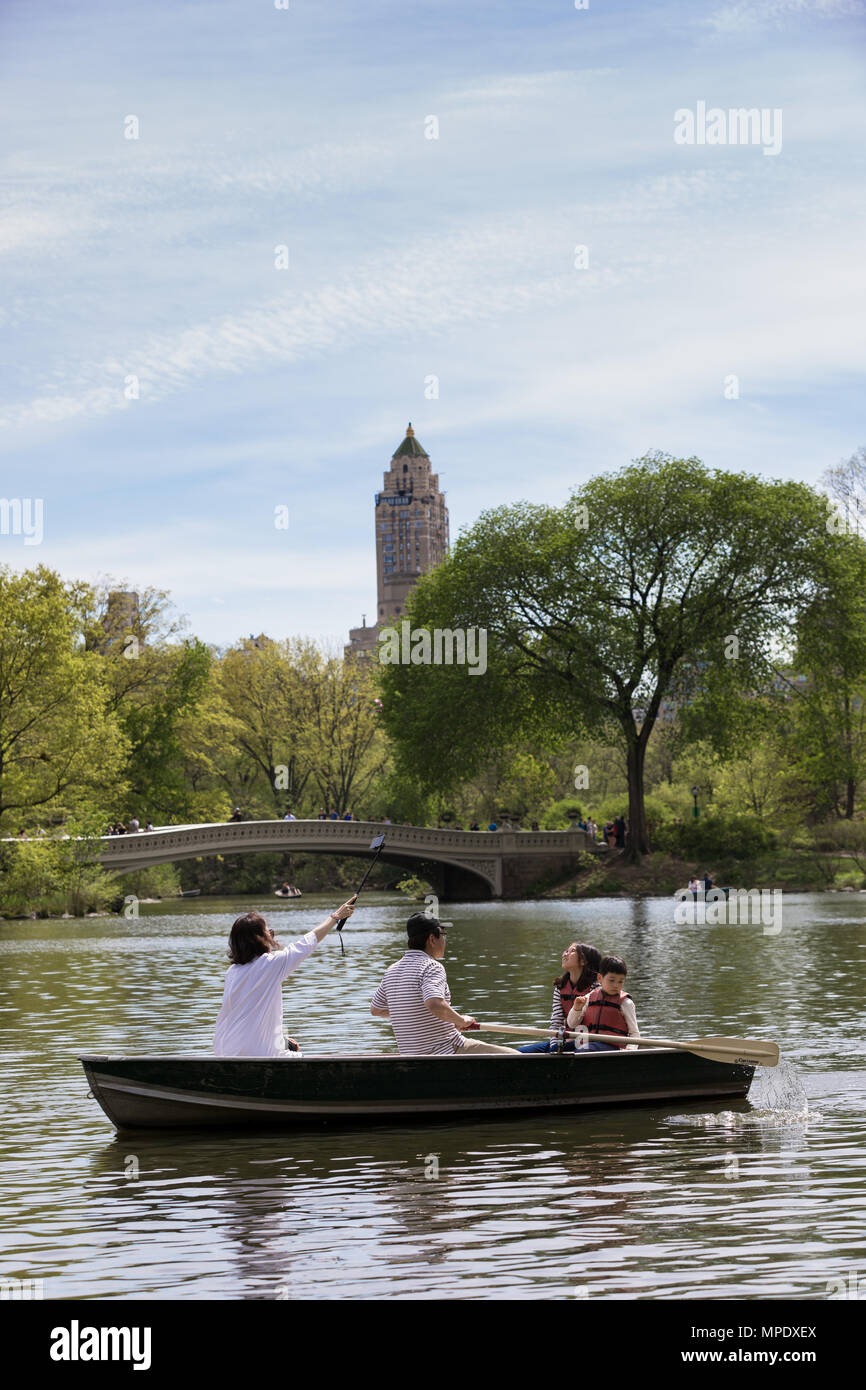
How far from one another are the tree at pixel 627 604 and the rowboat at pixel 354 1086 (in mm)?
37747

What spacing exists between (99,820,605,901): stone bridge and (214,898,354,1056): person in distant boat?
38240 mm

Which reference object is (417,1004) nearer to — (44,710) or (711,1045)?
(711,1045)

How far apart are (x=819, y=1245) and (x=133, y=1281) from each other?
10.1 ft

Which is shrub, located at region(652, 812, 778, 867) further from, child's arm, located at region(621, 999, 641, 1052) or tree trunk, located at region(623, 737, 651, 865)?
child's arm, located at region(621, 999, 641, 1052)

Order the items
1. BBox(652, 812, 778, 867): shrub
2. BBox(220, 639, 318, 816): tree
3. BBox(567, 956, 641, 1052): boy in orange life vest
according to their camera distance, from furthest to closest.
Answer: BBox(220, 639, 318, 816): tree < BBox(652, 812, 778, 867): shrub < BBox(567, 956, 641, 1052): boy in orange life vest

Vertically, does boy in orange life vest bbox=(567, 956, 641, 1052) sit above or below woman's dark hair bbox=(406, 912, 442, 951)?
below

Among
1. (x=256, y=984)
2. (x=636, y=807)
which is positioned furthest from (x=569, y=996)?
(x=636, y=807)

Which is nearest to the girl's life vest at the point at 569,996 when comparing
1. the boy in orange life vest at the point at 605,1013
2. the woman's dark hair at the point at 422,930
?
the boy in orange life vest at the point at 605,1013

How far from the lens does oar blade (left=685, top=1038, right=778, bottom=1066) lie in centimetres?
1127

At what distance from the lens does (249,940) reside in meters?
9.61

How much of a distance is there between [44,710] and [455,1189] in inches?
1330

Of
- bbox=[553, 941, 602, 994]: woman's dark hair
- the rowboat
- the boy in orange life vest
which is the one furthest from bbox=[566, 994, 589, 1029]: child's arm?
the rowboat

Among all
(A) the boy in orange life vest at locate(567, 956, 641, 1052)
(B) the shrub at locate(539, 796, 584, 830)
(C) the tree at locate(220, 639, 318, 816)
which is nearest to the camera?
(A) the boy in orange life vest at locate(567, 956, 641, 1052)
